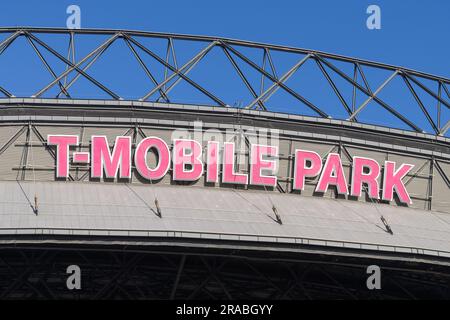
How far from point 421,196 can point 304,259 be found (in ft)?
47.9

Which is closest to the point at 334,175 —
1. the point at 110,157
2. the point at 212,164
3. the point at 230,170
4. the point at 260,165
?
the point at 260,165

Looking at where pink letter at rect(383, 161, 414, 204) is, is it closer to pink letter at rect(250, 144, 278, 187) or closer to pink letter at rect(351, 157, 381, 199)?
pink letter at rect(351, 157, 381, 199)

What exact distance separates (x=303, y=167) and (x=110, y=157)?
10.8 m

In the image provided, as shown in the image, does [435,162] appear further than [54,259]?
Yes

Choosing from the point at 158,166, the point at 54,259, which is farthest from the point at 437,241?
the point at 54,259

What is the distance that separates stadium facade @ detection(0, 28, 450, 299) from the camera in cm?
4800

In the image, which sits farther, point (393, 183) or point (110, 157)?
point (393, 183)

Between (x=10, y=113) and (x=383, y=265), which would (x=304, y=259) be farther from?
(x=10, y=113)

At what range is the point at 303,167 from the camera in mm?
57688

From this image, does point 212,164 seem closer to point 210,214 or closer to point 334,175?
point 210,214

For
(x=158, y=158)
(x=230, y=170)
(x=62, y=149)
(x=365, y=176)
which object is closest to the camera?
(x=62, y=149)

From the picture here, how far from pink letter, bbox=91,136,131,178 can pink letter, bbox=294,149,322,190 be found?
948 centimetres

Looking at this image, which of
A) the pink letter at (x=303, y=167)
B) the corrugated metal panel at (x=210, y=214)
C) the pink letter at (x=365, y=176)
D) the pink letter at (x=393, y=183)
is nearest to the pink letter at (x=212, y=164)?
the corrugated metal panel at (x=210, y=214)
